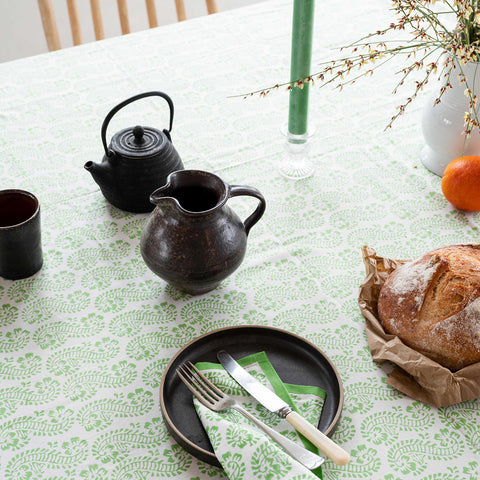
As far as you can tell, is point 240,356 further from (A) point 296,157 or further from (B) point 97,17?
(B) point 97,17

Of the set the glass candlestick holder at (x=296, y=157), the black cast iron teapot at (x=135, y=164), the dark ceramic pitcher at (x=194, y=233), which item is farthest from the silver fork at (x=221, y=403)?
the glass candlestick holder at (x=296, y=157)

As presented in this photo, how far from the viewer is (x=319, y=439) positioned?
0.74 meters

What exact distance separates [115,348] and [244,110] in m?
0.71

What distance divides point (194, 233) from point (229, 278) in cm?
17

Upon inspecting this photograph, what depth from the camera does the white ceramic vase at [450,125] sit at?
43.1 inches

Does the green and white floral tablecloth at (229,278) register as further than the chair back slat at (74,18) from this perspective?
No

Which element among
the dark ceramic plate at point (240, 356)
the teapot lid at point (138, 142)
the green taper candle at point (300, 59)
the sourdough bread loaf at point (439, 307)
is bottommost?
the dark ceramic plate at point (240, 356)

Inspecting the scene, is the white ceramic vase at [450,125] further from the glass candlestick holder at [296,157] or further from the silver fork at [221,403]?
the silver fork at [221,403]

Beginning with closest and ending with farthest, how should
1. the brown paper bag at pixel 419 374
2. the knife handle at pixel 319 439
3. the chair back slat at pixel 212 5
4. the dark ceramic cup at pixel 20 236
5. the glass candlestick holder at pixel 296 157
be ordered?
1. the knife handle at pixel 319 439
2. the brown paper bag at pixel 419 374
3. the dark ceramic cup at pixel 20 236
4. the glass candlestick holder at pixel 296 157
5. the chair back slat at pixel 212 5

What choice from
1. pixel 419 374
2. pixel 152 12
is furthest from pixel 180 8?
pixel 419 374

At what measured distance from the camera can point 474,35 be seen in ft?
3.34

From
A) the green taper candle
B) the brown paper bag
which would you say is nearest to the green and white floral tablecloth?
the brown paper bag

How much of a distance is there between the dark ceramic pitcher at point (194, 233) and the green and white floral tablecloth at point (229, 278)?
9 centimetres

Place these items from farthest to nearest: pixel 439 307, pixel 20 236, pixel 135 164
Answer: pixel 135 164
pixel 20 236
pixel 439 307
